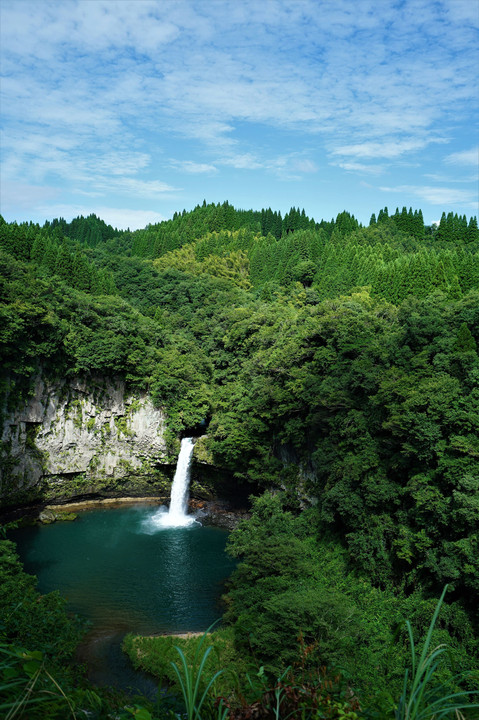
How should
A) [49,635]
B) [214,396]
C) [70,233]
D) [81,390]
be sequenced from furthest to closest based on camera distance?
[70,233], [214,396], [81,390], [49,635]

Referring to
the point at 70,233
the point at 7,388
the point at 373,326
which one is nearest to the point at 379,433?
the point at 373,326

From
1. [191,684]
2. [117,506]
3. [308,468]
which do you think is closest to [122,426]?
[117,506]

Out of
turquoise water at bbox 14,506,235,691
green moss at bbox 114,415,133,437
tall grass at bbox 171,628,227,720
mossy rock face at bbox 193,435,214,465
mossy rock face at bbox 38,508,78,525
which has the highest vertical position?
tall grass at bbox 171,628,227,720

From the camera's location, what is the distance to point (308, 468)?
25.6 meters

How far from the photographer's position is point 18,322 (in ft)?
82.0

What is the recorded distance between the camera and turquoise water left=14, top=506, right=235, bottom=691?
18.6m

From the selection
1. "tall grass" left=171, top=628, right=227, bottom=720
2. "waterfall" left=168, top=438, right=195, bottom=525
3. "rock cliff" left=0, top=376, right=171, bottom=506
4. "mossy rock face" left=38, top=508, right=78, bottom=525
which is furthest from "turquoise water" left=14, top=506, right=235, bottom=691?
"tall grass" left=171, top=628, right=227, bottom=720

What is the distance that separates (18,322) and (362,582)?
2034 cm

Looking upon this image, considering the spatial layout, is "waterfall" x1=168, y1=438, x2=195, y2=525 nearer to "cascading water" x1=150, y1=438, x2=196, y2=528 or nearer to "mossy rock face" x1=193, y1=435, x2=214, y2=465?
"cascading water" x1=150, y1=438, x2=196, y2=528

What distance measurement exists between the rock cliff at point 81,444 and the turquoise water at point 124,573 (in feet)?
7.47

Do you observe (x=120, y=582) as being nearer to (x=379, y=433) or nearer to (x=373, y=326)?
(x=379, y=433)

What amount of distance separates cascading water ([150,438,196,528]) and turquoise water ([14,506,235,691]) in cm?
82

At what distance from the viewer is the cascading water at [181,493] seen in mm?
29844

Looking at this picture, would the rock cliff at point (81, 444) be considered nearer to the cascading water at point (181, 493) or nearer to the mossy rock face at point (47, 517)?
the mossy rock face at point (47, 517)
